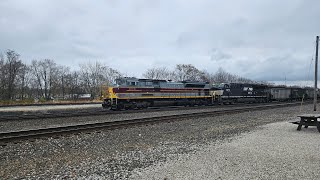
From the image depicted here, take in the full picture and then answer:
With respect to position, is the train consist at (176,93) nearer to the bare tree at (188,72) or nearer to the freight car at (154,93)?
the freight car at (154,93)

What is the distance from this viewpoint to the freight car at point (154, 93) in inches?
1060

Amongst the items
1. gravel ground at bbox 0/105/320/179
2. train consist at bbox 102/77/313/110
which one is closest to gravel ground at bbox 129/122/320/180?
gravel ground at bbox 0/105/320/179

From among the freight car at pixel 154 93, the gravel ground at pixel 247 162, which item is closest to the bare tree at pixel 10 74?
the freight car at pixel 154 93

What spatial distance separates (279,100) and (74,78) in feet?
201

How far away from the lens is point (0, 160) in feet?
26.0

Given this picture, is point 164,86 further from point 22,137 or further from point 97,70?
point 97,70

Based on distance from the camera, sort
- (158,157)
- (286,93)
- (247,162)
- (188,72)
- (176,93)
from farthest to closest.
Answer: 1. (188,72)
2. (286,93)
3. (176,93)
4. (158,157)
5. (247,162)

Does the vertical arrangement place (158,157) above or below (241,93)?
below

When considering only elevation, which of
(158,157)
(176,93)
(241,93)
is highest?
(176,93)

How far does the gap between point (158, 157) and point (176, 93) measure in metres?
24.2

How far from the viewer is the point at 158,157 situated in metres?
8.10

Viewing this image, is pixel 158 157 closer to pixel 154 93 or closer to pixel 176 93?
pixel 154 93

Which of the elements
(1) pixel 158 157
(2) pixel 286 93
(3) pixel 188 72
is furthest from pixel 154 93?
(3) pixel 188 72

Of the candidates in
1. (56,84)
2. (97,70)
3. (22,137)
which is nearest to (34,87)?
(56,84)
